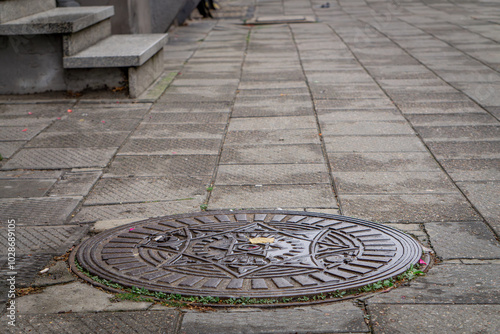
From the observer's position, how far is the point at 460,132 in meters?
6.50

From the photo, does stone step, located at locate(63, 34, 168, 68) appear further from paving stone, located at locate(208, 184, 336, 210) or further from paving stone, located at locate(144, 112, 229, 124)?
paving stone, located at locate(208, 184, 336, 210)

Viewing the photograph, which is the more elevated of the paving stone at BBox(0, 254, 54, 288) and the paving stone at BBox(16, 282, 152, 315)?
the paving stone at BBox(16, 282, 152, 315)

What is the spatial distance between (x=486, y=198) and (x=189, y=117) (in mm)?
3707

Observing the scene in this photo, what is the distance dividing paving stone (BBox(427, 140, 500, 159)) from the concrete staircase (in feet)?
12.9

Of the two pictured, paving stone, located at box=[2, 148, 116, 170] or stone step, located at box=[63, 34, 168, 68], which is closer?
paving stone, located at box=[2, 148, 116, 170]

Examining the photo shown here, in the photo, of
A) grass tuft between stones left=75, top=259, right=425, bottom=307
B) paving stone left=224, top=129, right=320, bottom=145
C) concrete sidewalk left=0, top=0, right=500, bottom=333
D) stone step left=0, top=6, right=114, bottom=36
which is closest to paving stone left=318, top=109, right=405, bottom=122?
concrete sidewalk left=0, top=0, right=500, bottom=333

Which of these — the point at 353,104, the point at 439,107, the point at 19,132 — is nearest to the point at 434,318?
the point at 439,107

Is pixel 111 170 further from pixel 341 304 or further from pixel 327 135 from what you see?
pixel 341 304

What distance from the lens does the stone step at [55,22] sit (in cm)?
793

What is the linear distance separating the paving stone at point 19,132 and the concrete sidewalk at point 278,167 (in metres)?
0.01

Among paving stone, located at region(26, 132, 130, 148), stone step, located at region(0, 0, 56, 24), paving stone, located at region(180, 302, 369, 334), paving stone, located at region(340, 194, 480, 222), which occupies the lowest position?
paving stone, located at region(26, 132, 130, 148)

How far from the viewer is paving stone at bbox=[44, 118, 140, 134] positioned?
6887mm

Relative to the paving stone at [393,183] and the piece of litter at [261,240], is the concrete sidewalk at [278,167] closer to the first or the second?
the paving stone at [393,183]

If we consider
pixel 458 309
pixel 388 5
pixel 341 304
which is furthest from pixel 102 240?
pixel 388 5
